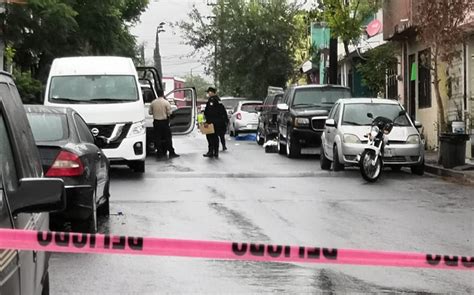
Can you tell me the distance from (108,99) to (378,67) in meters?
12.8

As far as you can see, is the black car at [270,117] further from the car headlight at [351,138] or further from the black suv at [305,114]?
the car headlight at [351,138]

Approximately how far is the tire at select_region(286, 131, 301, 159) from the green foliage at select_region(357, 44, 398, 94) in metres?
6.07

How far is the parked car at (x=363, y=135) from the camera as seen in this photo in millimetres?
16141

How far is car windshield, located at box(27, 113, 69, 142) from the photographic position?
30.5 ft

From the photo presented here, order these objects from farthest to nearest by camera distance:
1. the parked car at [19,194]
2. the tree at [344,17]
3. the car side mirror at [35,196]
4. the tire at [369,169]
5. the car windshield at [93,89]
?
the tree at [344,17] < the car windshield at [93,89] < the tire at [369,169] < the car side mirror at [35,196] < the parked car at [19,194]

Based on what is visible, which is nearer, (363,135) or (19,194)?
(19,194)

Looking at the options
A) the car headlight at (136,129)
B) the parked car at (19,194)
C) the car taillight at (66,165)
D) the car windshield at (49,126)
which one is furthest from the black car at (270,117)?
the parked car at (19,194)

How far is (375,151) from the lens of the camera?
15.1m

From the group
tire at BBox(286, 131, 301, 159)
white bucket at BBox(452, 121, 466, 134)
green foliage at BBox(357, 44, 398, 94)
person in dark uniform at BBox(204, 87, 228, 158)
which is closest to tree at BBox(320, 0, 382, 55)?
green foliage at BBox(357, 44, 398, 94)

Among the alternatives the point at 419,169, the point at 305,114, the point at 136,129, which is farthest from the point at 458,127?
the point at 136,129

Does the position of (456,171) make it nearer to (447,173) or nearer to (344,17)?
(447,173)

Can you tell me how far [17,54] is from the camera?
30422 mm

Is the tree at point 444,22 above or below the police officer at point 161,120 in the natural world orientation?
above

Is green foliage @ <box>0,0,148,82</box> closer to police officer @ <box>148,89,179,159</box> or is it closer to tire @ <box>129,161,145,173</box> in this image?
police officer @ <box>148,89,179,159</box>
